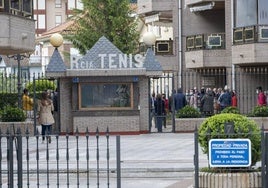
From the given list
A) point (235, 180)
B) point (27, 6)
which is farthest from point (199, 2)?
point (235, 180)

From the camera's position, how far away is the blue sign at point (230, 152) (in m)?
13.5

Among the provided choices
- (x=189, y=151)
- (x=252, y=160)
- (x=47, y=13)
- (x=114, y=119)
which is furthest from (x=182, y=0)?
(x=47, y=13)

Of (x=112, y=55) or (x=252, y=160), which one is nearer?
(x=252, y=160)

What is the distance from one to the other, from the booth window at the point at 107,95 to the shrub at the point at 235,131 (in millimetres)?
19891

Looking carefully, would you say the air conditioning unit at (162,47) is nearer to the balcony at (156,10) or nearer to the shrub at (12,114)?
the balcony at (156,10)

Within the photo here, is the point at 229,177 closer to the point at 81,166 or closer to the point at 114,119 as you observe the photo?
the point at 81,166

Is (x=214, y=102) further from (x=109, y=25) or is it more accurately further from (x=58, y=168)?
(x=58, y=168)

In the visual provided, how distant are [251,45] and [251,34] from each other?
0.51m

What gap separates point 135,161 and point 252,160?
9119mm

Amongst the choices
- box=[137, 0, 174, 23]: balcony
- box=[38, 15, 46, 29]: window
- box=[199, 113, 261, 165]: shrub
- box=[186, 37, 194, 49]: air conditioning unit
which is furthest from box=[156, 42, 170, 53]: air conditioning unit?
box=[38, 15, 46, 29]: window

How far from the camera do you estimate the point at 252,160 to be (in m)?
14.0

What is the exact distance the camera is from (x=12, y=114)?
34.1 m

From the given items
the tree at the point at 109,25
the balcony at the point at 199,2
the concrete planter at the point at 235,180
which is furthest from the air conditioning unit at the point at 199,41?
the concrete planter at the point at 235,180

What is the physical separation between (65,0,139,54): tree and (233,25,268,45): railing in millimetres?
13900
